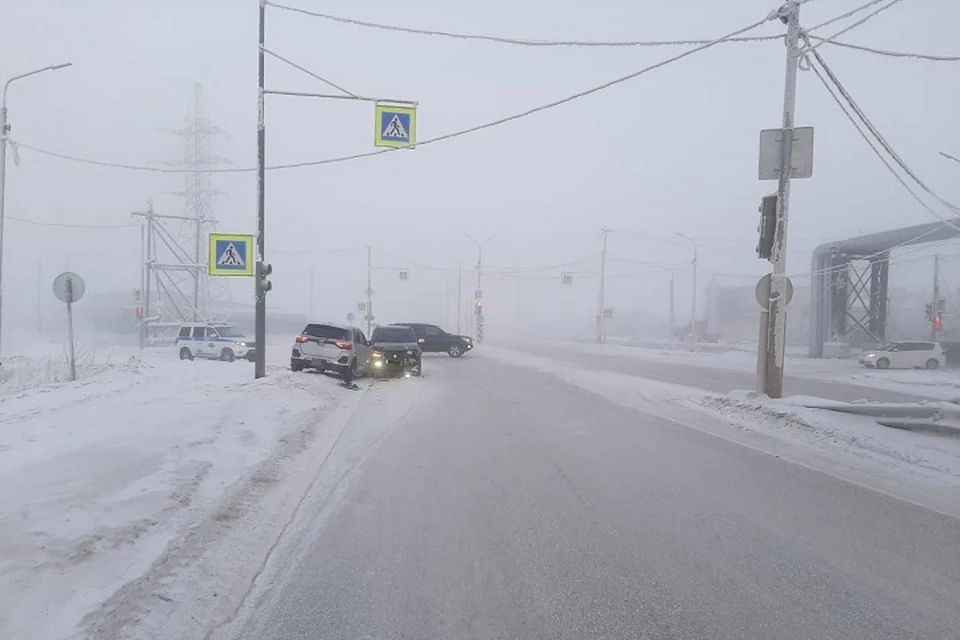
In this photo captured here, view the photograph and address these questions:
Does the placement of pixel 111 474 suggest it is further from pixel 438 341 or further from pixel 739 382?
Answer: pixel 438 341

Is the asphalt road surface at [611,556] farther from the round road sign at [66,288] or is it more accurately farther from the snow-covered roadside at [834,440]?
the round road sign at [66,288]

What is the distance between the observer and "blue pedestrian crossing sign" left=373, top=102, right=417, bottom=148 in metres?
18.1

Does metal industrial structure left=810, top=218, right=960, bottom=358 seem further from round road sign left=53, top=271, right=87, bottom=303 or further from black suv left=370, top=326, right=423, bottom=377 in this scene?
round road sign left=53, top=271, right=87, bottom=303

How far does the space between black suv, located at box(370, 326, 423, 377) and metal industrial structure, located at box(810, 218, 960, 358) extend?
26.1 m

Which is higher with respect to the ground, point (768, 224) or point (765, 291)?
point (768, 224)

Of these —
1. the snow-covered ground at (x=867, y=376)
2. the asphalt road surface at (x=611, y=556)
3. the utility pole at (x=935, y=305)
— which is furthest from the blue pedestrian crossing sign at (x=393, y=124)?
the utility pole at (x=935, y=305)

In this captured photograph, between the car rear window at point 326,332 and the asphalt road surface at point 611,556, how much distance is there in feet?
43.0

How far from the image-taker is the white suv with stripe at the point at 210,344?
35406mm

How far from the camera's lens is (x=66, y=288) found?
1741cm

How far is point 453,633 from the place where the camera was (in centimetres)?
445

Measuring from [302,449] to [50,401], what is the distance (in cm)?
594

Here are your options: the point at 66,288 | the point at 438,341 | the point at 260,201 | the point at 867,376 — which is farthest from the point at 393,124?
the point at 438,341

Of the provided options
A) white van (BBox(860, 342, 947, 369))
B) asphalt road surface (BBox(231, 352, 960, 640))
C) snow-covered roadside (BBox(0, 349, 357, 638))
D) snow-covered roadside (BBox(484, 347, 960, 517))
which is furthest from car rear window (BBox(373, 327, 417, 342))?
white van (BBox(860, 342, 947, 369))

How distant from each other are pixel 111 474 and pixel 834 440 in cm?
1014
